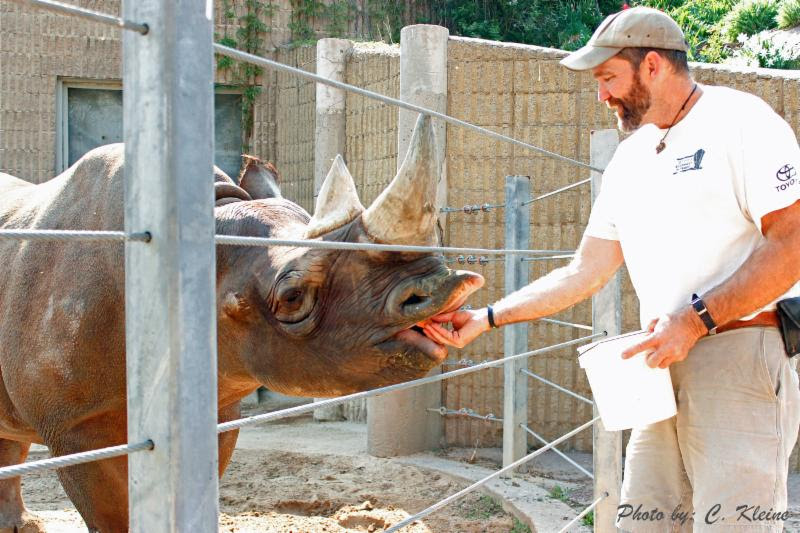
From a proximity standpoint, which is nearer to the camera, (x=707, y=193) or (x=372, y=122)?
(x=707, y=193)

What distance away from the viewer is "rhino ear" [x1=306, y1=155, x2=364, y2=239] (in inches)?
119

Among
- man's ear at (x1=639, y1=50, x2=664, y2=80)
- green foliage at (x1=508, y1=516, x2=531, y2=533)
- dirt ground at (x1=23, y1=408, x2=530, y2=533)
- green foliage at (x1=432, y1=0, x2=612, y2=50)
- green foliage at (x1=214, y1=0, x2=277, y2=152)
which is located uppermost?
green foliage at (x1=432, y1=0, x2=612, y2=50)

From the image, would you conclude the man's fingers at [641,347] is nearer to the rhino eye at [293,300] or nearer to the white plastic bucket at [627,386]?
the white plastic bucket at [627,386]

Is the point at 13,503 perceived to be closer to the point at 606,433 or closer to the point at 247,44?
the point at 606,433

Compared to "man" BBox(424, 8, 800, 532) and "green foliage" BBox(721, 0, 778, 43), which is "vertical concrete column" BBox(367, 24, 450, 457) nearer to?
"man" BBox(424, 8, 800, 532)

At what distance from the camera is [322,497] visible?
6.00 meters

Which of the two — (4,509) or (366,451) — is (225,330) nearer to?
(4,509)

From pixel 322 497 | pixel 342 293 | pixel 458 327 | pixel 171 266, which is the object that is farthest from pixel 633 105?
pixel 322 497

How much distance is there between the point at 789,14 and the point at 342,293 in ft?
42.1

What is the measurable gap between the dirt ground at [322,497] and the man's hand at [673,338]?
2933 millimetres

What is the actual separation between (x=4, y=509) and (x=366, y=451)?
272 cm

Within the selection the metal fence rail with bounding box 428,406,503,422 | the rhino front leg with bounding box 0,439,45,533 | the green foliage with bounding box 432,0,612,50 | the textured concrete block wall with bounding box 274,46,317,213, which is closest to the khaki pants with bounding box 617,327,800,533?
the rhino front leg with bounding box 0,439,45,533

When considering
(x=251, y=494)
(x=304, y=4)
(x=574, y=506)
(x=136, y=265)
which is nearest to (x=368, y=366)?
(x=136, y=265)

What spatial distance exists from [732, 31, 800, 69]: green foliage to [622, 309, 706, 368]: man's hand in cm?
1107
